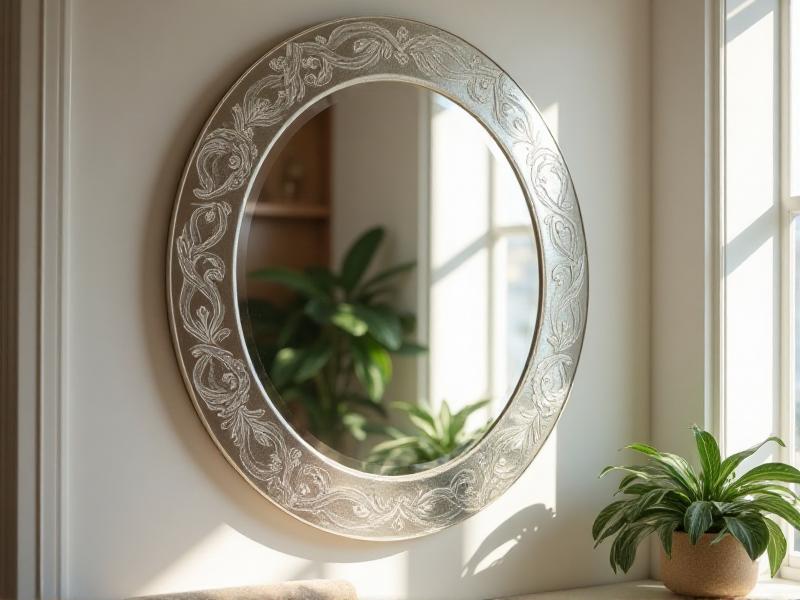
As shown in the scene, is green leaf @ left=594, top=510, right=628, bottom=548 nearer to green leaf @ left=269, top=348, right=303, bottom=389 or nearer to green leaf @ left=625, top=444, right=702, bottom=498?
green leaf @ left=625, top=444, right=702, bottom=498

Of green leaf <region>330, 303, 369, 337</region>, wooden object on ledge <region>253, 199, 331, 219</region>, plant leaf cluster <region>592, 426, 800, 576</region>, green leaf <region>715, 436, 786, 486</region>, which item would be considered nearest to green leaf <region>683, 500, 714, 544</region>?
plant leaf cluster <region>592, 426, 800, 576</region>

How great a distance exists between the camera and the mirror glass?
220 centimetres

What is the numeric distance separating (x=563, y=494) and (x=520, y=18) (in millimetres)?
1372

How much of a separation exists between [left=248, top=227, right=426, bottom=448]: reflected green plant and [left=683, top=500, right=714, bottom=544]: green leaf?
0.79 meters

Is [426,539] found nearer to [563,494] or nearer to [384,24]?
[563,494]

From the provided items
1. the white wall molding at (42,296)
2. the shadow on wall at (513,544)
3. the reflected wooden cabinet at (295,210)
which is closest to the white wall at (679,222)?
the shadow on wall at (513,544)

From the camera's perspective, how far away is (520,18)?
2.60 metres

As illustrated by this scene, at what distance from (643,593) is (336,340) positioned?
1145 mm

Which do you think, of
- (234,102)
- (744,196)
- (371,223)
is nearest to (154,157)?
(234,102)

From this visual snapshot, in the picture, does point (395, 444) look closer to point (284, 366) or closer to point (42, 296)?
point (284, 366)

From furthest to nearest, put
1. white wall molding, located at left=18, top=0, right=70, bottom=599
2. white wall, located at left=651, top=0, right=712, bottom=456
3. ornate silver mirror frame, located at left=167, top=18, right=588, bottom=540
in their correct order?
white wall, located at left=651, top=0, right=712, bottom=456, ornate silver mirror frame, located at left=167, top=18, right=588, bottom=540, white wall molding, located at left=18, top=0, right=70, bottom=599

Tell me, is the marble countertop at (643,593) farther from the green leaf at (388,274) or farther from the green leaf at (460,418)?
the green leaf at (388,274)

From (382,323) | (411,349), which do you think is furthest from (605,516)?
(382,323)

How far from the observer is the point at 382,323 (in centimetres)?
230
